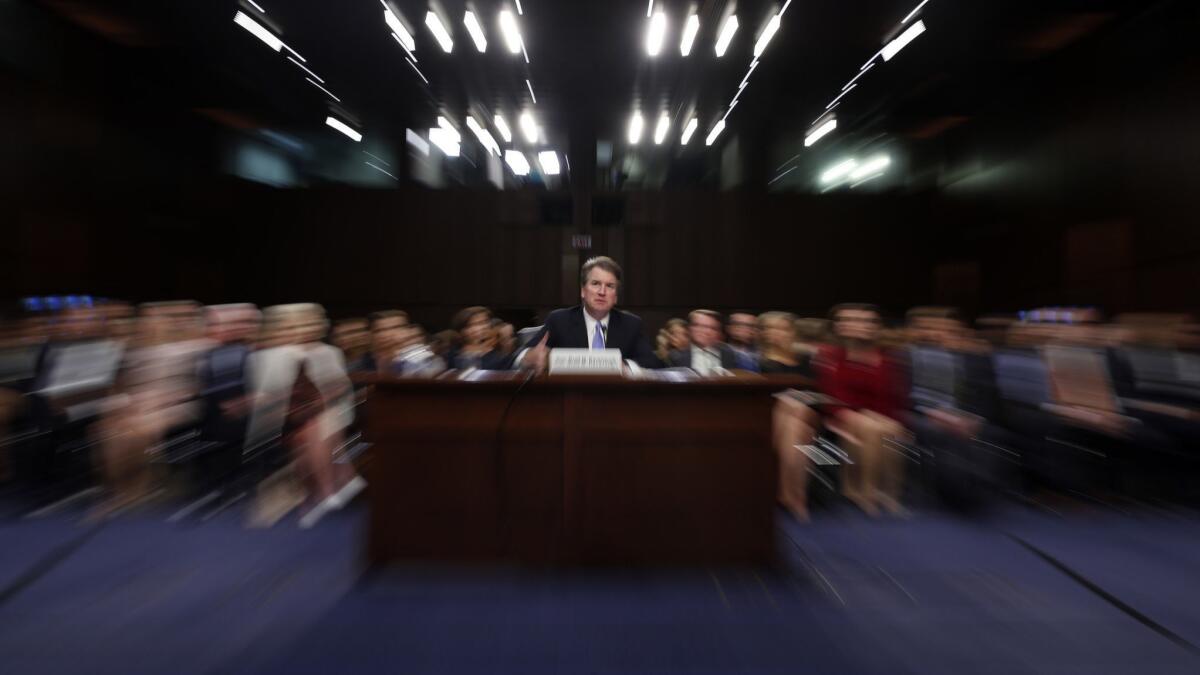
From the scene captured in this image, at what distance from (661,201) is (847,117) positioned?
3.03 metres

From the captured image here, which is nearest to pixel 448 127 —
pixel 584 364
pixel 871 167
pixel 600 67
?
pixel 600 67

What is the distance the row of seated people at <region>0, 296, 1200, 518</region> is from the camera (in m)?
3.05

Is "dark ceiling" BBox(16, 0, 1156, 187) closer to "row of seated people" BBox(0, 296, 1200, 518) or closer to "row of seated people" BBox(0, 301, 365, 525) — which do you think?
"row of seated people" BBox(0, 296, 1200, 518)

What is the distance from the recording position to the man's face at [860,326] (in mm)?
3406

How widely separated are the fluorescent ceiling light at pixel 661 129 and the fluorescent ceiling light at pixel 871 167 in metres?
3.15

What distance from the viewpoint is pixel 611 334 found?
9.45ft

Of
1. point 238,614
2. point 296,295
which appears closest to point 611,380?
point 238,614

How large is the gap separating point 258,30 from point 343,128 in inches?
86.1

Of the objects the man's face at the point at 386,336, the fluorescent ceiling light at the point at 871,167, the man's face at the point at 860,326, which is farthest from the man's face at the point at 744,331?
the fluorescent ceiling light at the point at 871,167

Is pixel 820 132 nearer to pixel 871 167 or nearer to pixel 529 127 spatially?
pixel 871 167

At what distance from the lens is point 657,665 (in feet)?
5.59

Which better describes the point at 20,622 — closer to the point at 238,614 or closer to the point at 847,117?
the point at 238,614

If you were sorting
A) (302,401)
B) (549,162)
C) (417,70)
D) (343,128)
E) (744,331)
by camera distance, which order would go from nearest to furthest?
(302,401) → (744,331) → (417,70) → (343,128) → (549,162)

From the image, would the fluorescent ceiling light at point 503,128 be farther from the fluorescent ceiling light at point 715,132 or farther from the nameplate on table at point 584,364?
the nameplate on table at point 584,364
